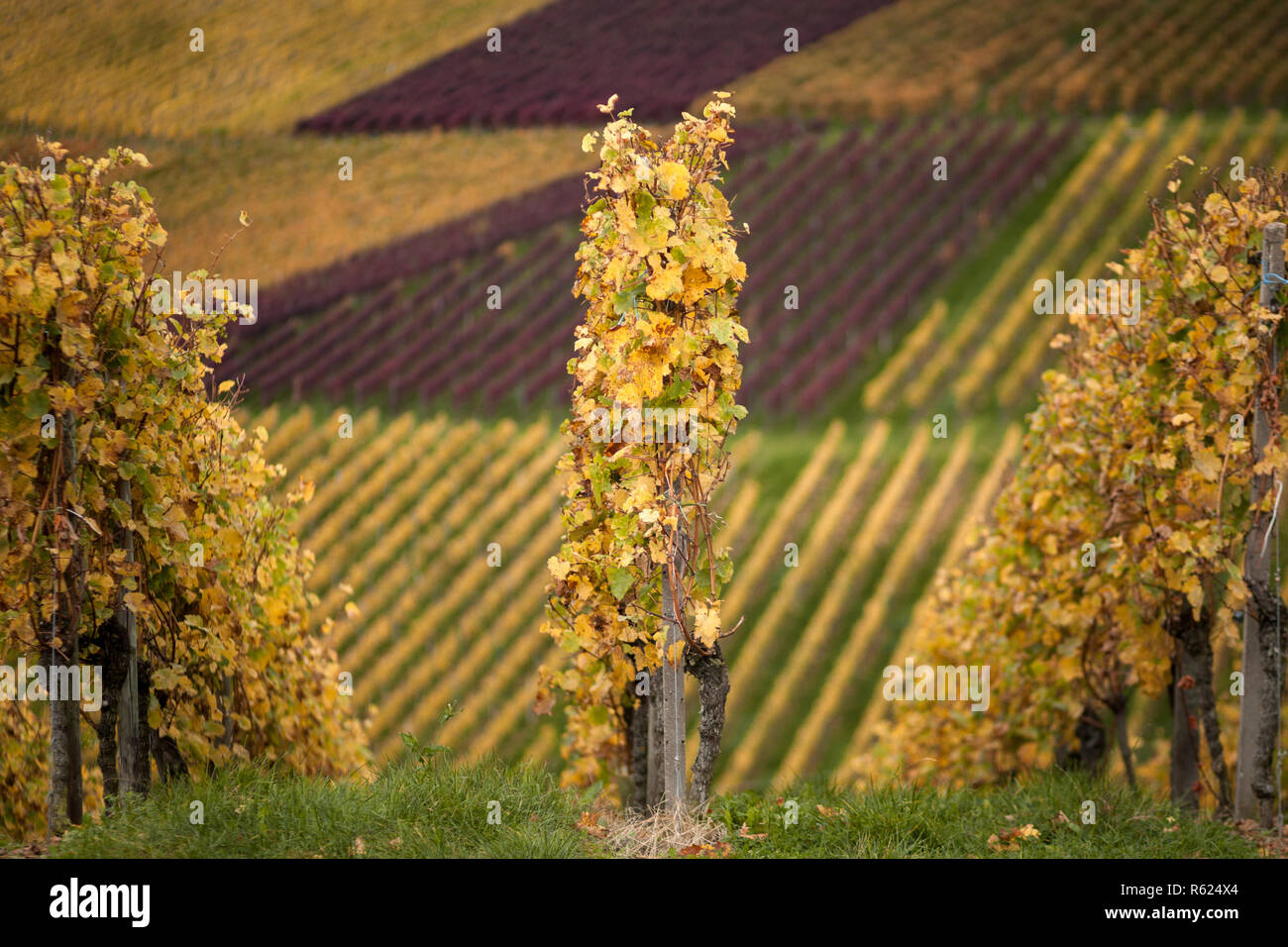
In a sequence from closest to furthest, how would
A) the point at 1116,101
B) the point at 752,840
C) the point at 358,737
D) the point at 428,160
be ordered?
the point at 752,840 < the point at 358,737 < the point at 428,160 < the point at 1116,101

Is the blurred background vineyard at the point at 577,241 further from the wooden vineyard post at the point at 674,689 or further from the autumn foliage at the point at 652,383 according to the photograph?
the autumn foliage at the point at 652,383

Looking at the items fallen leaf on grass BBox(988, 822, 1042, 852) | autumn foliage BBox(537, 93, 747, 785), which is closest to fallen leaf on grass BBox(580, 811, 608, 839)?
autumn foliage BBox(537, 93, 747, 785)

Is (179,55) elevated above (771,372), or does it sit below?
above

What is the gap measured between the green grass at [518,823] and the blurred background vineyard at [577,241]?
197 cm

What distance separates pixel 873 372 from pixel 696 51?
3.91m

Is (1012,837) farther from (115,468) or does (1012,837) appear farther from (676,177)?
(115,468)

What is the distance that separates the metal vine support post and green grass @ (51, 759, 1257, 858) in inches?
10.4

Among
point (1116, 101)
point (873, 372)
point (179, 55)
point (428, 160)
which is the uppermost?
point (1116, 101)

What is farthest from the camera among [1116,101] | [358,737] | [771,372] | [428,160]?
[1116,101]

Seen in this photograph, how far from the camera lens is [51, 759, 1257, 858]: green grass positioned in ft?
11.2

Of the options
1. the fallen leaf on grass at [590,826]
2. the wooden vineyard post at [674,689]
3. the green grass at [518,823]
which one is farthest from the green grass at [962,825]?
the fallen leaf on grass at [590,826]

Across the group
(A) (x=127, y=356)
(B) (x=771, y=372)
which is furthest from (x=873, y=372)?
(A) (x=127, y=356)
